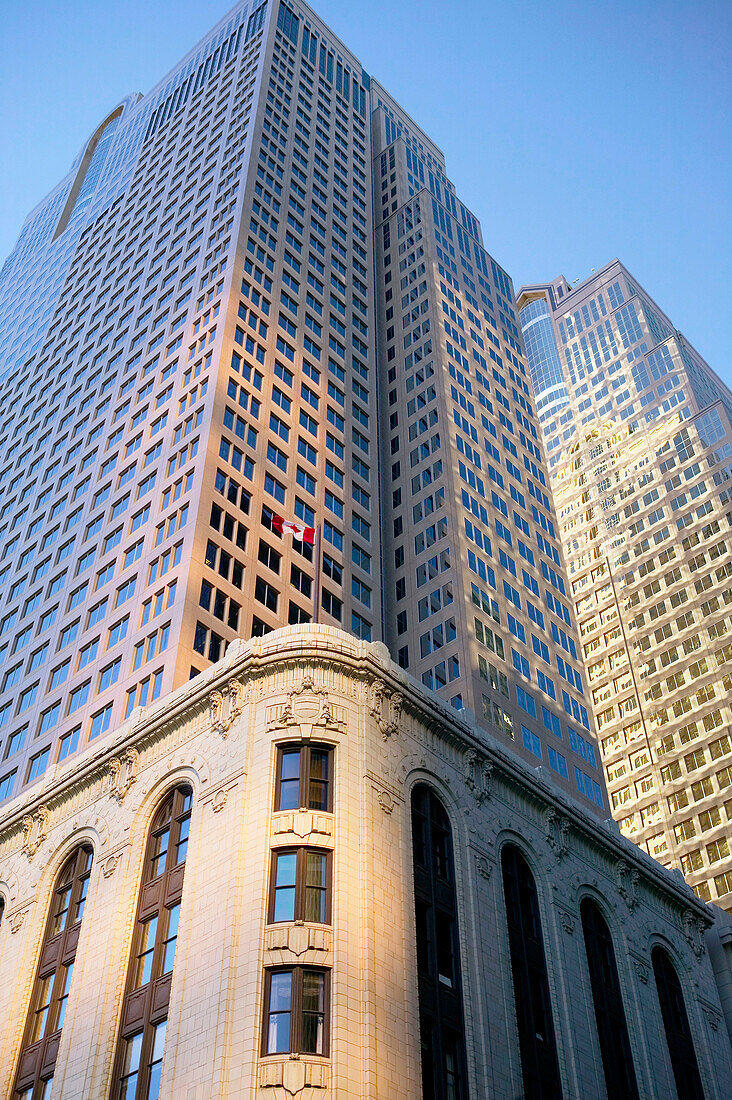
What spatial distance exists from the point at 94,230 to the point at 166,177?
13.4 meters

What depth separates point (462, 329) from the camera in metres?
114

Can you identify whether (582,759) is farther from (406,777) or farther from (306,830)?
(306,830)

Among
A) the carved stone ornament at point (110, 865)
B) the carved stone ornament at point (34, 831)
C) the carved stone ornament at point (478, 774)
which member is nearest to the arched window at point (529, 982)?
the carved stone ornament at point (478, 774)

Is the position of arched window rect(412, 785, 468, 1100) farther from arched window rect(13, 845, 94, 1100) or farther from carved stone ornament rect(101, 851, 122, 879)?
arched window rect(13, 845, 94, 1100)

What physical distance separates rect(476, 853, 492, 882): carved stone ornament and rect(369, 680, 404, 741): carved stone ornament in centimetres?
718

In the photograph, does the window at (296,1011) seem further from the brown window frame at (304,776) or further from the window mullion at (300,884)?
the brown window frame at (304,776)

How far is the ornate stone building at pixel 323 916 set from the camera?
4112 cm

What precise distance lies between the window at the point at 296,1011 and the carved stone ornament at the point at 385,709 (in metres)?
12.5

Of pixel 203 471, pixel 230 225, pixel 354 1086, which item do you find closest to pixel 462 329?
pixel 230 225

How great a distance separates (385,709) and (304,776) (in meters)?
6.33

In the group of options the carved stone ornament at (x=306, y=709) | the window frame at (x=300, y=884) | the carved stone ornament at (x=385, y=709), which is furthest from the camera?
the carved stone ornament at (x=385, y=709)

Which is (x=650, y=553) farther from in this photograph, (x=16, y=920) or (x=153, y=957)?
(x=153, y=957)

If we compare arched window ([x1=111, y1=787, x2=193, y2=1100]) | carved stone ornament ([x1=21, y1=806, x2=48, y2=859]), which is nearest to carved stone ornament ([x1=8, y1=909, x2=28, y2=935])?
carved stone ornament ([x1=21, y1=806, x2=48, y2=859])

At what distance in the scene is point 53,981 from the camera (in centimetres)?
5109
